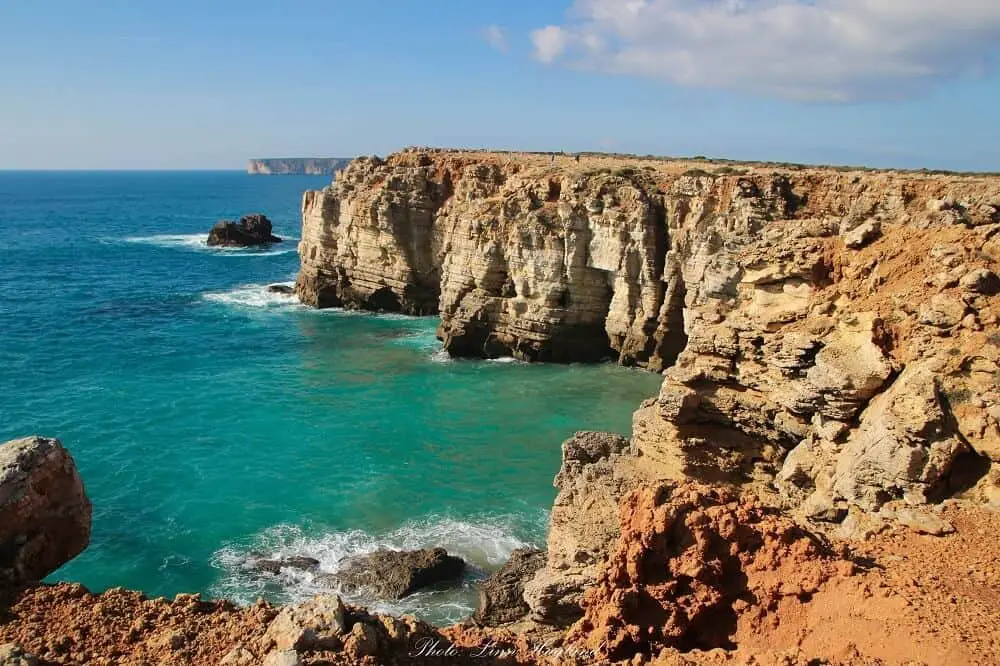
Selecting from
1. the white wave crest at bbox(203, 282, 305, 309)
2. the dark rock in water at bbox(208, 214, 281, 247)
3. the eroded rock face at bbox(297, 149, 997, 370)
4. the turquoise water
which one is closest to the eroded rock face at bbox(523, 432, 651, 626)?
the turquoise water

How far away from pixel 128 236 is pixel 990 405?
365 ft

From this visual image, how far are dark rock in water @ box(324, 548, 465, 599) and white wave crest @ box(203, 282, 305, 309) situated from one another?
4052cm

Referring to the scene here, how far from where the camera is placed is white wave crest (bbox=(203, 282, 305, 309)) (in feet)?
197

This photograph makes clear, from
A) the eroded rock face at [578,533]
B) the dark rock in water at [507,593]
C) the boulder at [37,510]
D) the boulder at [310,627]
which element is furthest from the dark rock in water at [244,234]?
the boulder at [310,627]

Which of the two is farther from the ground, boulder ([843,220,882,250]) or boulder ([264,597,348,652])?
boulder ([843,220,882,250])

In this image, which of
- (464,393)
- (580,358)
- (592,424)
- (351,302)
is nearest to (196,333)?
(351,302)

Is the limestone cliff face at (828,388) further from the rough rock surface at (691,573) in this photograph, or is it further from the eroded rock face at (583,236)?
the eroded rock face at (583,236)

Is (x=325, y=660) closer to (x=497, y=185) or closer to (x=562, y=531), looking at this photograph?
(x=562, y=531)

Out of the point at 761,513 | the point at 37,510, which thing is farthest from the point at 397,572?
the point at 761,513

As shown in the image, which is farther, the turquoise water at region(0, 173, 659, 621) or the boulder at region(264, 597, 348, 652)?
the turquoise water at region(0, 173, 659, 621)

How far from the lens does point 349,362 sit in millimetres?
44688

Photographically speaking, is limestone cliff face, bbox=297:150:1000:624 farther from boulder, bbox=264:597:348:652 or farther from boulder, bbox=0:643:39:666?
boulder, bbox=0:643:39:666

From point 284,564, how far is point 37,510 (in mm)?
12232

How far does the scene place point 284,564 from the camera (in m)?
22.7
